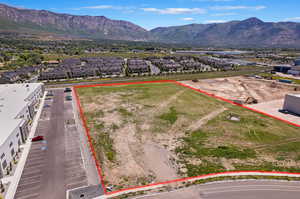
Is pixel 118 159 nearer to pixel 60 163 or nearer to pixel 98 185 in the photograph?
pixel 98 185

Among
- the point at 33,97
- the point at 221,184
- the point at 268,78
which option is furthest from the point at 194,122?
the point at 268,78

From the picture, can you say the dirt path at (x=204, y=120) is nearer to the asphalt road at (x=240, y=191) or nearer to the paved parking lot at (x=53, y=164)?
the asphalt road at (x=240, y=191)

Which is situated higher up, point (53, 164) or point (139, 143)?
point (139, 143)

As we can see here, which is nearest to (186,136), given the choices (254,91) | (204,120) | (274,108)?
(204,120)

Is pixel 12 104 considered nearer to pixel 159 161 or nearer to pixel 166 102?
pixel 159 161

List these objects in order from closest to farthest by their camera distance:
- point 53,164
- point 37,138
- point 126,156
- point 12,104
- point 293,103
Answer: point 53,164 < point 126,156 < point 37,138 < point 12,104 < point 293,103

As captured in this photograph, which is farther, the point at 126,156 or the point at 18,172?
the point at 126,156
